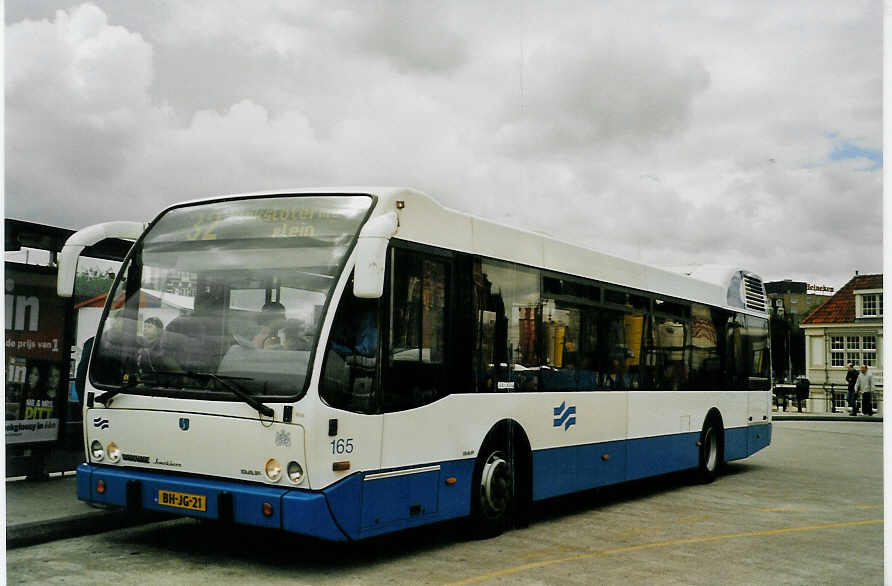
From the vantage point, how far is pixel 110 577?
662 centimetres

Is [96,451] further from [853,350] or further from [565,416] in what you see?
[853,350]

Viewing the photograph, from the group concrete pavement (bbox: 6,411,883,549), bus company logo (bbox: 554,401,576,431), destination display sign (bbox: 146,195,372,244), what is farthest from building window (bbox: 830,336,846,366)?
destination display sign (bbox: 146,195,372,244)

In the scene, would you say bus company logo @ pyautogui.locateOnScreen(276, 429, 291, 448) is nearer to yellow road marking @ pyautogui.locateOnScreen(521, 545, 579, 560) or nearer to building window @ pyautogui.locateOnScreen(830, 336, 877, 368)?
yellow road marking @ pyautogui.locateOnScreen(521, 545, 579, 560)

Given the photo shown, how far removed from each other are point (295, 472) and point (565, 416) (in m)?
3.91

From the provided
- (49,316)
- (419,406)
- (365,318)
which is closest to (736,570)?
(419,406)

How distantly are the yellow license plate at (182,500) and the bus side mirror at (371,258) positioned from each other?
1.90 metres

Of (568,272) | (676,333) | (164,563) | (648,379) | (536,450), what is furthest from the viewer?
(676,333)

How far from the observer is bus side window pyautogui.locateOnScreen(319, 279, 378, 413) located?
22.1 feet

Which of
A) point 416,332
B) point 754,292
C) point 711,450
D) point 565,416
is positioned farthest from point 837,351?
point 416,332

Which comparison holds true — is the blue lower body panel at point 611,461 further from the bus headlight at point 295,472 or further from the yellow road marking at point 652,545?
the bus headlight at point 295,472

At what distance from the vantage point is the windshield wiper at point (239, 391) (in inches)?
261

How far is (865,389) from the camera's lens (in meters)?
32.2

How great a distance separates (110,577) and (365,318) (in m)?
2.51

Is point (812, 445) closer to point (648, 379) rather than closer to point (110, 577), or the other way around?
point (648, 379)
